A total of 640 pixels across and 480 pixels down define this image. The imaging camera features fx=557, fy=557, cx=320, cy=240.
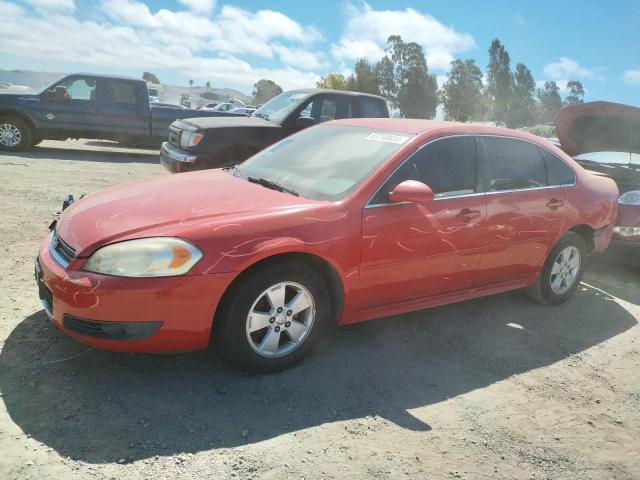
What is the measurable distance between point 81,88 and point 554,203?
34.7ft

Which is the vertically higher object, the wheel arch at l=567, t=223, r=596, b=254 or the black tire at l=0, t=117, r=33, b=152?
the black tire at l=0, t=117, r=33, b=152

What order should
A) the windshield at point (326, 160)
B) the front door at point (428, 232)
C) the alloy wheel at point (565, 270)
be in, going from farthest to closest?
the alloy wheel at point (565, 270) → the windshield at point (326, 160) → the front door at point (428, 232)

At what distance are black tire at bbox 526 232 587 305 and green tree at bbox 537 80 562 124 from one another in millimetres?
124796

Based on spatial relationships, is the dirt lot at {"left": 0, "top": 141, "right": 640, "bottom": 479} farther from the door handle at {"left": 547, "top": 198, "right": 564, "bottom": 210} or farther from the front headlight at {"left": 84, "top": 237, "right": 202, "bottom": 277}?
the door handle at {"left": 547, "top": 198, "right": 564, "bottom": 210}

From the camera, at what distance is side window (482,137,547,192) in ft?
13.9

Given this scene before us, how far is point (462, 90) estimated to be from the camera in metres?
99.3

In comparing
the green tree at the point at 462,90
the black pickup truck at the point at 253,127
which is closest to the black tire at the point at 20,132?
the black pickup truck at the point at 253,127

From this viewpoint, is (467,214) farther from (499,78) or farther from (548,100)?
(548,100)

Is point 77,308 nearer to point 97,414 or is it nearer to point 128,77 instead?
point 97,414

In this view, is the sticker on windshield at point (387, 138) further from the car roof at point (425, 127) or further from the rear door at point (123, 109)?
the rear door at point (123, 109)

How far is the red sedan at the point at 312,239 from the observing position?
9.57 feet

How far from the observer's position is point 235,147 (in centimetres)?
763

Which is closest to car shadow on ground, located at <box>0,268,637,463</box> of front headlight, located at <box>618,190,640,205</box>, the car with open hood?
the car with open hood

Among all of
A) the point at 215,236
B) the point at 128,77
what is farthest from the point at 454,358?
the point at 128,77
